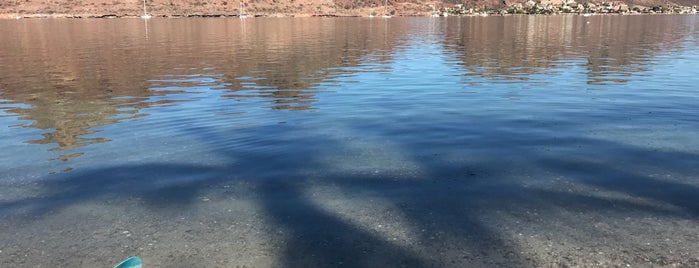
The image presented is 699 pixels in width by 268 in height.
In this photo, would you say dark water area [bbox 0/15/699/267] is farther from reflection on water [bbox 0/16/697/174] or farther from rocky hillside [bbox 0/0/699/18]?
rocky hillside [bbox 0/0/699/18]

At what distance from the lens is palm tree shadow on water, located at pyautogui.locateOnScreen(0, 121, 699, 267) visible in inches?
256

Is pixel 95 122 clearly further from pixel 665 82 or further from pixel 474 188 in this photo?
pixel 665 82

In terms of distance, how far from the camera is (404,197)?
27.4 feet

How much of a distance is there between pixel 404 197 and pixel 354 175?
4.71 feet

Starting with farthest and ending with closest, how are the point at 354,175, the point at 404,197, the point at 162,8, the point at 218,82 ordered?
the point at 162,8
the point at 218,82
the point at 354,175
the point at 404,197

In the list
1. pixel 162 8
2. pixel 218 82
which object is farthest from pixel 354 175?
pixel 162 8

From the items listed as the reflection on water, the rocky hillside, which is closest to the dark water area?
the reflection on water

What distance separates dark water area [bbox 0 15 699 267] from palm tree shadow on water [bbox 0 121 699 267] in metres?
0.04

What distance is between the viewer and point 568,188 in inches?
342

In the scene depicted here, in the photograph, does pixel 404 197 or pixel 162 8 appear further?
pixel 162 8

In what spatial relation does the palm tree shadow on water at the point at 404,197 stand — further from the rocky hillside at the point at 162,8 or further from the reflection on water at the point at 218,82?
the rocky hillside at the point at 162,8

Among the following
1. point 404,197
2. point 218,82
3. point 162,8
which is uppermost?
point 162,8

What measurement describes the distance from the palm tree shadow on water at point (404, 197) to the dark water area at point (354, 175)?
0.12ft

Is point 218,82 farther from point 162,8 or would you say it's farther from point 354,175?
point 162,8
